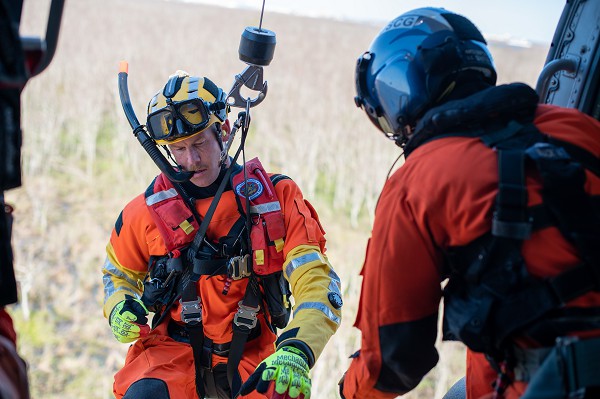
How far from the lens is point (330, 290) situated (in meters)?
2.70

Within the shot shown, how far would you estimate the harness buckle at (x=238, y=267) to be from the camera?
2.85m

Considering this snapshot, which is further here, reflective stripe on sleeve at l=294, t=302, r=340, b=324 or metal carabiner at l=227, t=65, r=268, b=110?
metal carabiner at l=227, t=65, r=268, b=110

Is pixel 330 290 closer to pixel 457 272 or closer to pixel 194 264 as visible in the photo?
pixel 194 264

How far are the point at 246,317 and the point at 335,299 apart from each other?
474 mm

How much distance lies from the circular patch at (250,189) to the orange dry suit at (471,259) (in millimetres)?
1128

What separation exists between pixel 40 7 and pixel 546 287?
1256 inches

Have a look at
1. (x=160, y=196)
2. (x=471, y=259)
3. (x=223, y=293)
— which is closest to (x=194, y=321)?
(x=223, y=293)

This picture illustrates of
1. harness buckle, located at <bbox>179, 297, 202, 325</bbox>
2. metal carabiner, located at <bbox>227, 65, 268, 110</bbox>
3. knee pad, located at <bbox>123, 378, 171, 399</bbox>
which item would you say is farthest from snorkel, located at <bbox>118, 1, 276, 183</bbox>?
knee pad, located at <bbox>123, 378, 171, 399</bbox>

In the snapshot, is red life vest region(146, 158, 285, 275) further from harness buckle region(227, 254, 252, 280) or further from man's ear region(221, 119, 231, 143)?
man's ear region(221, 119, 231, 143)

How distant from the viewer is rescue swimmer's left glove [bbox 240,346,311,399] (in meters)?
2.25

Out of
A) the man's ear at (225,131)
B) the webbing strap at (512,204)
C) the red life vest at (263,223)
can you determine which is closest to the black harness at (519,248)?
the webbing strap at (512,204)

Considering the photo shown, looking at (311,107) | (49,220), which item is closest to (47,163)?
(49,220)

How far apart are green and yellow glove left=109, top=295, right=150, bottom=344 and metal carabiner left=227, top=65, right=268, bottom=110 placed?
114 centimetres

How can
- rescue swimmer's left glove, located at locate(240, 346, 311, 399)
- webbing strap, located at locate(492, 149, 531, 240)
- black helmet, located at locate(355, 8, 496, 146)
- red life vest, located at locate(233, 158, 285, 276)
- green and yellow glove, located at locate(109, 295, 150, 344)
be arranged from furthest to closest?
1. green and yellow glove, located at locate(109, 295, 150, 344)
2. red life vest, located at locate(233, 158, 285, 276)
3. rescue swimmer's left glove, located at locate(240, 346, 311, 399)
4. black helmet, located at locate(355, 8, 496, 146)
5. webbing strap, located at locate(492, 149, 531, 240)
